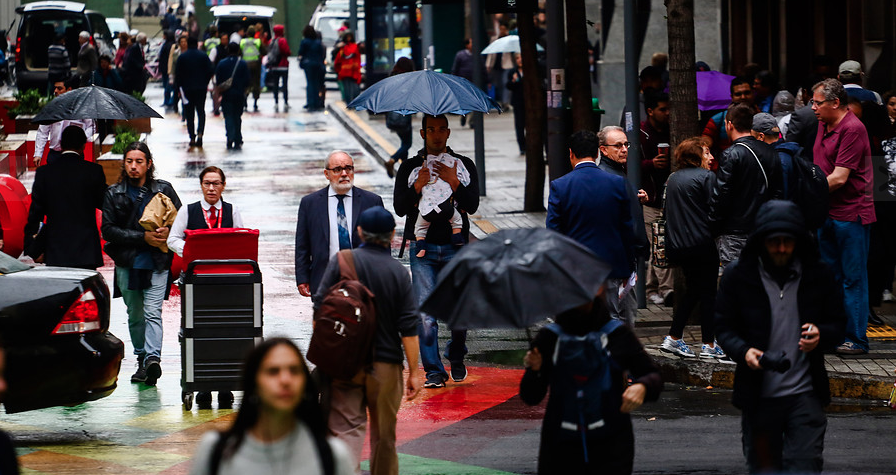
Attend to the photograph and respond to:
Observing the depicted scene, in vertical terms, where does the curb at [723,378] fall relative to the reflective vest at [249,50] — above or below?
below

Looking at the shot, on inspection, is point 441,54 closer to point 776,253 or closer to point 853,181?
point 853,181

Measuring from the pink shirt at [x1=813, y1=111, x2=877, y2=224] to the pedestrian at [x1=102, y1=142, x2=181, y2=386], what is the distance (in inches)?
190

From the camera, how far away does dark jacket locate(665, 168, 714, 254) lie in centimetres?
998

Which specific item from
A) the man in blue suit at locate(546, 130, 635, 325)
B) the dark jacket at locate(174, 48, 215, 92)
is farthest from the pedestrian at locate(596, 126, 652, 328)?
the dark jacket at locate(174, 48, 215, 92)

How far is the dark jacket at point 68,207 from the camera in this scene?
10383 mm

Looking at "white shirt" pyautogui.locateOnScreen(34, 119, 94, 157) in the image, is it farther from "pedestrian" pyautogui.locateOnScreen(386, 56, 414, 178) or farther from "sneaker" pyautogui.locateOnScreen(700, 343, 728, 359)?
"sneaker" pyautogui.locateOnScreen(700, 343, 728, 359)

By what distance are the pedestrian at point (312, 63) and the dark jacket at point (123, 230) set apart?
23397 mm

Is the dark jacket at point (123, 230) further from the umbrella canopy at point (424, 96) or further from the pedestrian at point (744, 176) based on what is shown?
the pedestrian at point (744, 176)

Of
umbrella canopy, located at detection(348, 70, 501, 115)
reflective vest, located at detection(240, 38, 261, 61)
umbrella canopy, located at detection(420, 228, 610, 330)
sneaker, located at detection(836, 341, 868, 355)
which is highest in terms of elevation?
reflective vest, located at detection(240, 38, 261, 61)

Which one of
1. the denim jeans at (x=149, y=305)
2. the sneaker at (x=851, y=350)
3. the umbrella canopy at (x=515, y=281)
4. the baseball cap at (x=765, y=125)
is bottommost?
the sneaker at (x=851, y=350)

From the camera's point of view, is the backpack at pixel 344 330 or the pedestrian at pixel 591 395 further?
the backpack at pixel 344 330

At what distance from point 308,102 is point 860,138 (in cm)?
2633

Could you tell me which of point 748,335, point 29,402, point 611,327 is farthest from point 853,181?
point 29,402

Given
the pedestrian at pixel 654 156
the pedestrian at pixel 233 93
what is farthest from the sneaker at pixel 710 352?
the pedestrian at pixel 233 93
